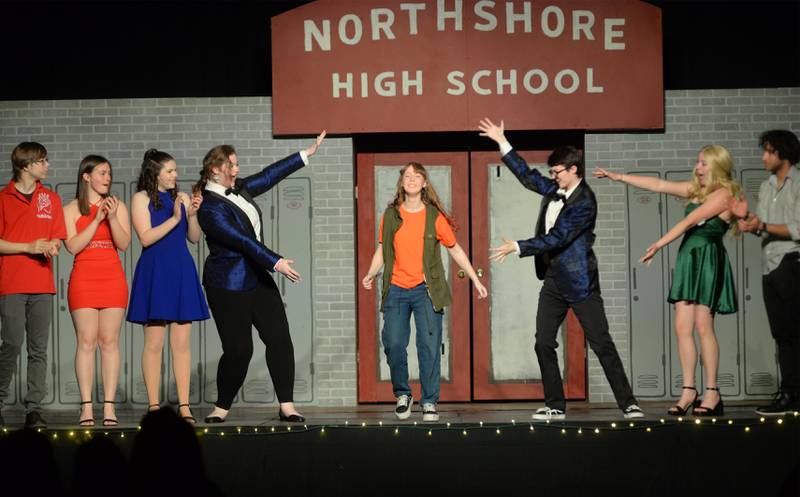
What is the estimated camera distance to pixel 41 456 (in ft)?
11.9

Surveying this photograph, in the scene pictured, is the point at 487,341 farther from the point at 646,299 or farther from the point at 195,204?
the point at 195,204

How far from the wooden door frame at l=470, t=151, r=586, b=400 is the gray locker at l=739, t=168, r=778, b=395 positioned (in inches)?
50.1

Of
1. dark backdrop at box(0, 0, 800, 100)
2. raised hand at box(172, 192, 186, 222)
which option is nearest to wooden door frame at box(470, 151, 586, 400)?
dark backdrop at box(0, 0, 800, 100)

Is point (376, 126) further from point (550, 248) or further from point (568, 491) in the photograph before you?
point (568, 491)

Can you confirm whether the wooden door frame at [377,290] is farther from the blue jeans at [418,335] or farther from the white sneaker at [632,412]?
the white sneaker at [632,412]

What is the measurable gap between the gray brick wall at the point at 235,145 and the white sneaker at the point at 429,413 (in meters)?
2.23

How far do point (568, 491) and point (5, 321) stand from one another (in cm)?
327

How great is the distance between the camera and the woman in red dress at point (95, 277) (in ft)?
19.3

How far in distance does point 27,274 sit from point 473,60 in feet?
12.7

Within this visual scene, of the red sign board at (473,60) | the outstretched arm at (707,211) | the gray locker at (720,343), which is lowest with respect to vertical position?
the gray locker at (720,343)

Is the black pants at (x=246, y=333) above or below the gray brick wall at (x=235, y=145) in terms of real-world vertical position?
below

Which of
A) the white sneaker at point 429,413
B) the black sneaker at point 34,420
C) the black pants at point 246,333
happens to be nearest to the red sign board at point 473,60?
the black pants at point 246,333

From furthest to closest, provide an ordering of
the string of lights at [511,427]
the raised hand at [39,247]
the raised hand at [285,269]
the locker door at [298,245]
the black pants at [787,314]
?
the locker door at [298,245] < the black pants at [787,314] < the raised hand at [39,247] < the raised hand at [285,269] < the string of lights at [511,427]

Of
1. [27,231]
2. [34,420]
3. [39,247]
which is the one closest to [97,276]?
[39,247]
